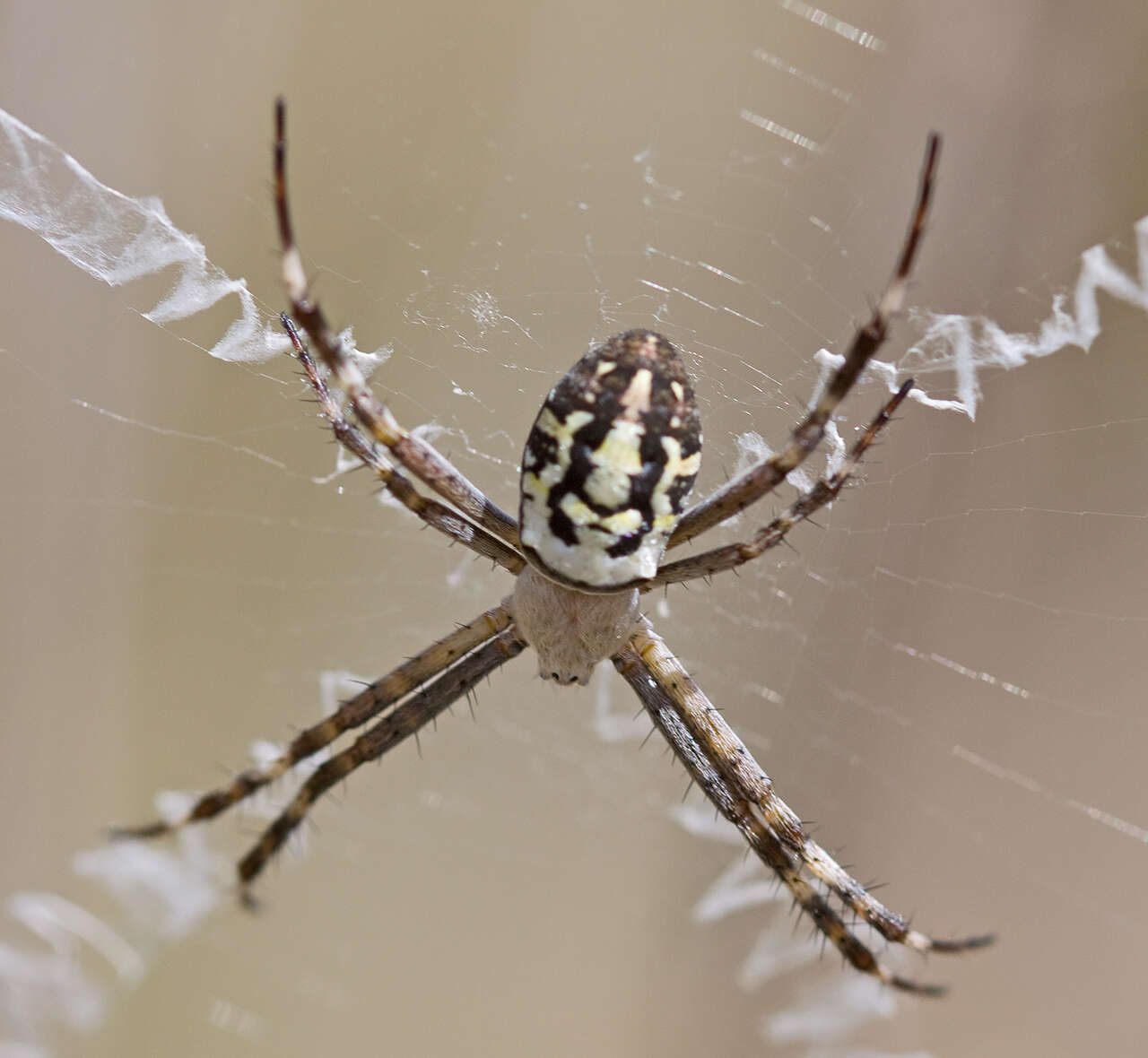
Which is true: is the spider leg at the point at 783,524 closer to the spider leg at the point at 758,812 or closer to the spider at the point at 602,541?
the spider at the point at 602,541

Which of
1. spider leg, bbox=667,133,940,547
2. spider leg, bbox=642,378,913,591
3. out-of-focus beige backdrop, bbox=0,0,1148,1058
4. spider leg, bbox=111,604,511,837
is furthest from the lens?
out-of-focus beige backdrop, bbox=0,0,1148,1058

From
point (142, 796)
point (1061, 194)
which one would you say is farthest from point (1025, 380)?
point (142, 796)

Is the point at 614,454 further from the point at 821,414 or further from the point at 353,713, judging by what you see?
the point at 353,713

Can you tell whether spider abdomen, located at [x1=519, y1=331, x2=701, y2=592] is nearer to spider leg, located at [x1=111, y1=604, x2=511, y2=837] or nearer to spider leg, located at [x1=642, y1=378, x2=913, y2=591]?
spider leg, located at [x1=642, y1=378, x2=913, y2=591]

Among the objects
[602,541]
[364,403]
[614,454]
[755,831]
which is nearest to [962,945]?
[755,831]

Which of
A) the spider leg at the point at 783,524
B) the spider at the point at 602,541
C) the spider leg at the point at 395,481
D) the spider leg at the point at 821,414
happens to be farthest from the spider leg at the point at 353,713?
the spider leg at the point at 821,414

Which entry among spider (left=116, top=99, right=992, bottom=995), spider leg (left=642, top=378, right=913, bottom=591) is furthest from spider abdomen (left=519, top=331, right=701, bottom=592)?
spider leg (left=642, top=378, right=913, bottom=591)
